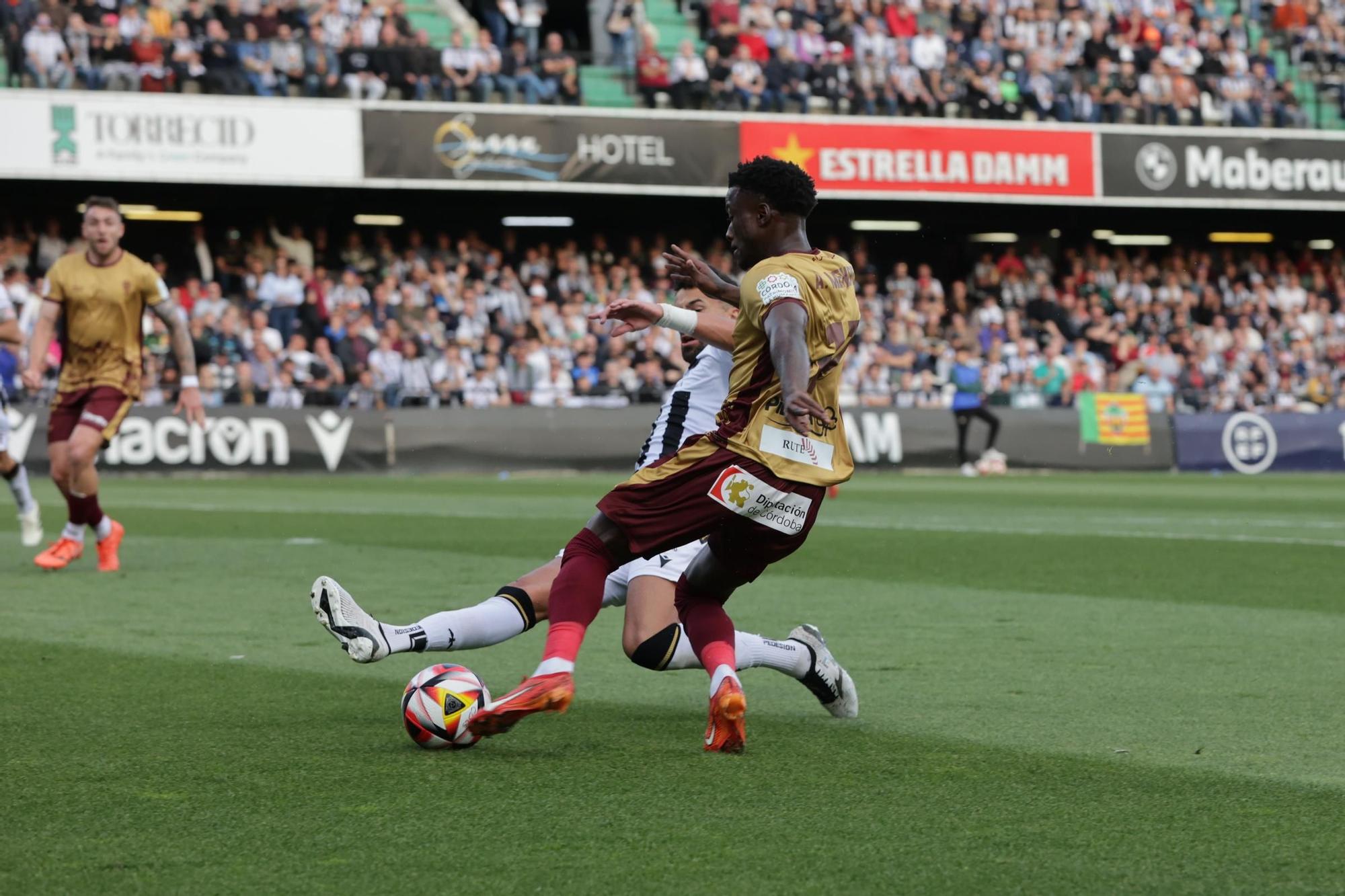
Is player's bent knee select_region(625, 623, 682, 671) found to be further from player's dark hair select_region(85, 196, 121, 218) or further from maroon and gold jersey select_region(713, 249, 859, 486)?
player's dark hair select_region(85, 196, 121, 218)

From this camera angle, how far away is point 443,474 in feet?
88.8

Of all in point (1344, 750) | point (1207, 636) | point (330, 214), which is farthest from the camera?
point (330, 214)

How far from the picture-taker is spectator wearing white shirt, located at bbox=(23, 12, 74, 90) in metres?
27.9

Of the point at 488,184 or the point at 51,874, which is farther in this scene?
the point at 488,184

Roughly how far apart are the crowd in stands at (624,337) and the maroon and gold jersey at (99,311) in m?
14.9

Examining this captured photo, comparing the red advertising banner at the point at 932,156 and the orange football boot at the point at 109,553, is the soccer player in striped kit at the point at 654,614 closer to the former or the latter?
the orange football boot at the point at 109,553

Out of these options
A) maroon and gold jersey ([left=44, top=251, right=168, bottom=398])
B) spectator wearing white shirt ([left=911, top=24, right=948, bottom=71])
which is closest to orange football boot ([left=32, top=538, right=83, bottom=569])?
maroon and gold jersey ([left=44, top=251, right=168, bottom=398])

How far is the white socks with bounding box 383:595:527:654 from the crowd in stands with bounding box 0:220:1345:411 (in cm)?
2100

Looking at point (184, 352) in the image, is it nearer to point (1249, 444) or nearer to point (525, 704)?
point (525, 704)

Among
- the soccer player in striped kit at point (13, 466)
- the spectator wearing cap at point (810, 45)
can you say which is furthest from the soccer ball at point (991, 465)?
the soccer player in striped kit at point (13, 466)

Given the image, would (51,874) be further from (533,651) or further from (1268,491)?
(1268,491)

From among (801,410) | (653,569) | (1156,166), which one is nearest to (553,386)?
(1156,166)

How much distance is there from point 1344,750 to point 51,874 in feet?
12.2

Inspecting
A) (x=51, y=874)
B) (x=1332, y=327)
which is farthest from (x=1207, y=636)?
(x=1332, y=327)
